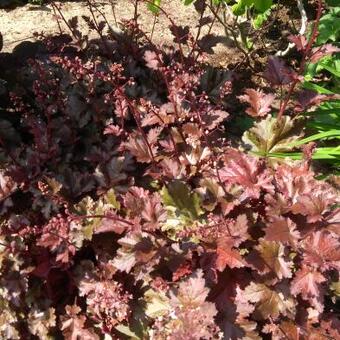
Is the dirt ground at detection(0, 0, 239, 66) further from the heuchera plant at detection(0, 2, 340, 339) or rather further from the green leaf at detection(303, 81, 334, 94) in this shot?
the heuchera plant at detection(0, 2, 340, 339)

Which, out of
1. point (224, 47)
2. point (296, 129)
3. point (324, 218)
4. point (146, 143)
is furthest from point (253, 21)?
point (324, 218)

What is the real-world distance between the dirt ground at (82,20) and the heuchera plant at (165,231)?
45.4 inches

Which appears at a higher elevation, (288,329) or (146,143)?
(146,143)

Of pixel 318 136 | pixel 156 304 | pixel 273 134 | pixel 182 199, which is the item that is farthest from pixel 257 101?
pixel 156 304

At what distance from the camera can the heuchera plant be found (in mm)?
2529

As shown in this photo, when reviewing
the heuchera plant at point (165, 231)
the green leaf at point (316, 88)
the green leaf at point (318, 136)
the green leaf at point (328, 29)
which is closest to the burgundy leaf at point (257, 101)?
the heuchera plant at point (165, 231)

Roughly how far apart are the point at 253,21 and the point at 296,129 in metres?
1.30

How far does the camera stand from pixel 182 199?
2887mm

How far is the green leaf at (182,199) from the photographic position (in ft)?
9.39

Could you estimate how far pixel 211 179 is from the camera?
289cm

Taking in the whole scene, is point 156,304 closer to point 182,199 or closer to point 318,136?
point 182,199

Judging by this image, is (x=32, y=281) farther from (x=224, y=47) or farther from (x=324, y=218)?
(x=224, y=47)

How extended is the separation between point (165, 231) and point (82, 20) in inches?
97.3

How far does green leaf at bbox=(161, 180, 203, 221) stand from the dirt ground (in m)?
1.74
